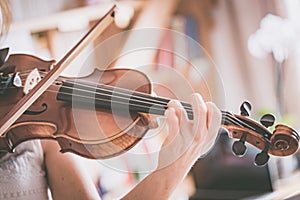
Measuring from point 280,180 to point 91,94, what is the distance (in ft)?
1.92

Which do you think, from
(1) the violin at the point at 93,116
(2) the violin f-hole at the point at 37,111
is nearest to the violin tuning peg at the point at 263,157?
(1) the violin at the point at 93,116

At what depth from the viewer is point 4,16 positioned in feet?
3.21

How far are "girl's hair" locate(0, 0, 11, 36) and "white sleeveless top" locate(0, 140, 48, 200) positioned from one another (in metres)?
0.22

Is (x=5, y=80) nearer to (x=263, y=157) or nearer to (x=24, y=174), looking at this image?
(x=24, y=174)

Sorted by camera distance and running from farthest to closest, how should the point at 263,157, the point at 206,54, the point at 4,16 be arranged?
the point at 206,54
the point at 4,16
the point at 263,157

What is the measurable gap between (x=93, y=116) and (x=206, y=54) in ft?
1.98

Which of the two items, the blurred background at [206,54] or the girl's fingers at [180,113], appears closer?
the girl's fingers at [180,113]

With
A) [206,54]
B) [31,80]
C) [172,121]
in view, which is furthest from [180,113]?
[206,54]

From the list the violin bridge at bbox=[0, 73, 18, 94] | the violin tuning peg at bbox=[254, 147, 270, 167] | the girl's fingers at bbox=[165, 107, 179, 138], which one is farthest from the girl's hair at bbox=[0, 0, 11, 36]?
the violin tuning peg at bbox=[254, 147, 270, 167]

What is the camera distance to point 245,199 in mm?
1197

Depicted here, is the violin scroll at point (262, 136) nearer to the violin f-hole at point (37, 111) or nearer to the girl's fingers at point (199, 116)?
the girl's fingers at point (199, 116)

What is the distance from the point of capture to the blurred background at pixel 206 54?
1.09 metres

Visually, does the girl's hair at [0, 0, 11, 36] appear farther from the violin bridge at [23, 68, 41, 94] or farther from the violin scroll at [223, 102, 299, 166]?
the violin scroll at [223, 102, 299, 166]

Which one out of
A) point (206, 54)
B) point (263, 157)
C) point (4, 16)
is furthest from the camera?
point (206, 54)
